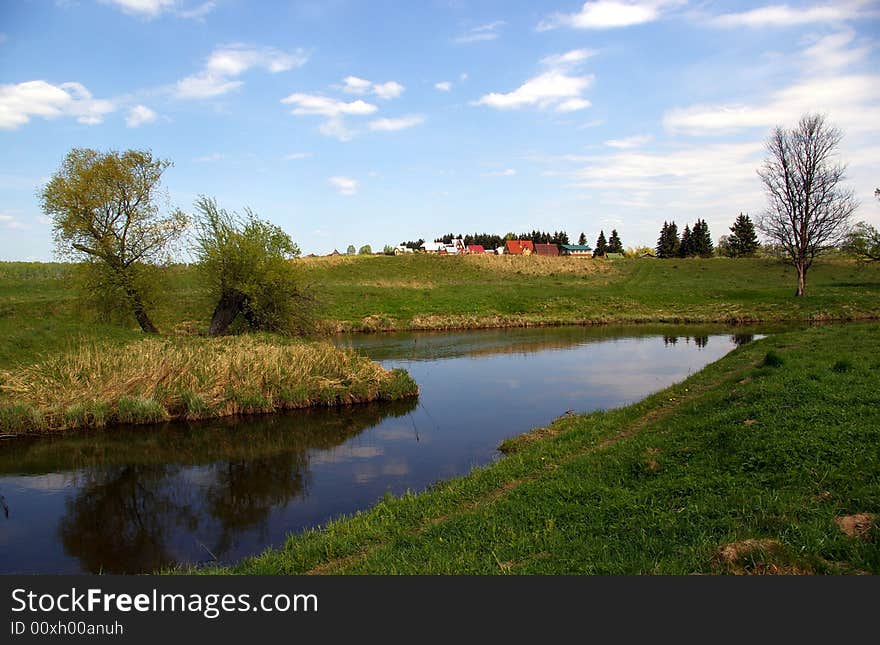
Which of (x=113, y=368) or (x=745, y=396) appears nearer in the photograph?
(x=745, y=396)

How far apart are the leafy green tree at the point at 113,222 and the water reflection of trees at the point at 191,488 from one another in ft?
40.8

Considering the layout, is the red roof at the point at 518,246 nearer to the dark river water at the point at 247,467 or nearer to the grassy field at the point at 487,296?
the grassy field at the point at 487,296

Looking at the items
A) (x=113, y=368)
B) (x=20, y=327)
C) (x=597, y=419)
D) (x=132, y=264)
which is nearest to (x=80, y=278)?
(x=132, y=264)

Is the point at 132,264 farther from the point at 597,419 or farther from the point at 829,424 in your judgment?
the point at 829,424

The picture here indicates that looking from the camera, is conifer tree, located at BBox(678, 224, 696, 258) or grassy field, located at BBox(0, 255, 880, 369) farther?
conifer tree, located at BBox(678, 224, 696, 258)

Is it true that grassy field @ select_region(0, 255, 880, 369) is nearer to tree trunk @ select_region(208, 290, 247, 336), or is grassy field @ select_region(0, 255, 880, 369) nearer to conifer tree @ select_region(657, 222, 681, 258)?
tree trunk @ select_region(208, 290, 247, 336)

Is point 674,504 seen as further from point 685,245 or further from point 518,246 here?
point 518,246

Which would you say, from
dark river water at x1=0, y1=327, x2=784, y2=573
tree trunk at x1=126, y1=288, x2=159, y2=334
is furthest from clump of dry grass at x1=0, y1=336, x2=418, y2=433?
tree trunk at x1=126, y1=288, x2=159, y2=334

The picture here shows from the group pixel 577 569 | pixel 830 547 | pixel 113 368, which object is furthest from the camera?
pixel 113 368

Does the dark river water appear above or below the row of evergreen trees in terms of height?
below

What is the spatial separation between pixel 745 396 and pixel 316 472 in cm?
947

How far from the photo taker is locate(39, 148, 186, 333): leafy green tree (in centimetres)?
2477

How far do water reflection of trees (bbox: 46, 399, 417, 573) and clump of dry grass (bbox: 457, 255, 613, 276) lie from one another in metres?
56.2

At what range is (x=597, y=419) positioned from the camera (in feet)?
45.3
